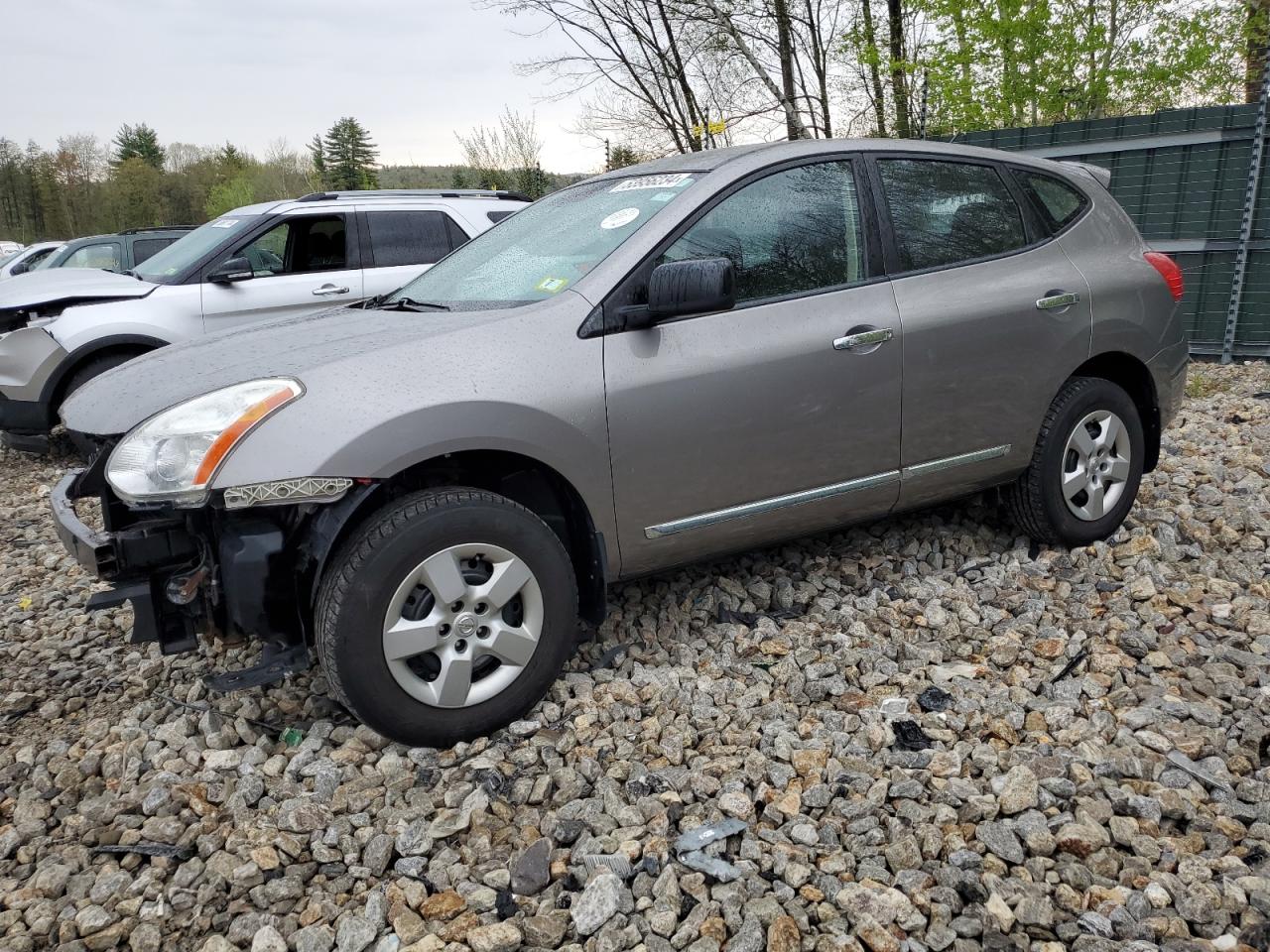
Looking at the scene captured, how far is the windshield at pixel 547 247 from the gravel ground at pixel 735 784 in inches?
53.1

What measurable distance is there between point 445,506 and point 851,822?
1396 millimetres

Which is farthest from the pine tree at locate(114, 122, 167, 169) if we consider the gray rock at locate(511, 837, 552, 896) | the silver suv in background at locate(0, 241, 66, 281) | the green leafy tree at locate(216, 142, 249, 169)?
the gray rock at locate(511, 837, 552, 896)

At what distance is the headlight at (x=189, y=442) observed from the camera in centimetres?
257

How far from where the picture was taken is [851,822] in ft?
8.24

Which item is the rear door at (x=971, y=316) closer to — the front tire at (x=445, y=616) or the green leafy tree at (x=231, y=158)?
the front tire at (x=445, y=616)

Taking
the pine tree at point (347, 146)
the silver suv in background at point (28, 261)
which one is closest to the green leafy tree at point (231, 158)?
the pine tree at point (347, 146)

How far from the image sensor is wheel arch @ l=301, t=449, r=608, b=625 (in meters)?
2.69

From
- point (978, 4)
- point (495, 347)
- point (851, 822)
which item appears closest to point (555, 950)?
point (851, 822)

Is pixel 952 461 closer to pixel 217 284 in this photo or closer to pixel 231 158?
pixel 217 284

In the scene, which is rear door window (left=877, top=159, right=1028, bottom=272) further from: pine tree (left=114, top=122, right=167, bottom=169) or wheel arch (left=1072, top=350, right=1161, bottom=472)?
pine tree (left=114, top=122, right=167, bottom=169)

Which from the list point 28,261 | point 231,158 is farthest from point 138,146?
point 28,261

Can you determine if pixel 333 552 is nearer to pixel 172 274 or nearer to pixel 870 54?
pixel 172 274

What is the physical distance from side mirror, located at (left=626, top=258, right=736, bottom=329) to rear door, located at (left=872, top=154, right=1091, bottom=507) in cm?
91

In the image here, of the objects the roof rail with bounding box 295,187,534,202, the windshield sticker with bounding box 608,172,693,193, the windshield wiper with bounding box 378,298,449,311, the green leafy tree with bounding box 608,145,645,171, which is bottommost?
the windshield wiper with bounding box 378,298,449,311
